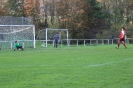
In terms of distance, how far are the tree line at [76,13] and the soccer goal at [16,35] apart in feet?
93.0

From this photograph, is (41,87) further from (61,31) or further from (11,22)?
(61,31)

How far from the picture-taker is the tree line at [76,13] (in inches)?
2628

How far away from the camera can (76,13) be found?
66.8 m

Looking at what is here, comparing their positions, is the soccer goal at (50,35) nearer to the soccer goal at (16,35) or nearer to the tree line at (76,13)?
the soccer goal at (16,35)

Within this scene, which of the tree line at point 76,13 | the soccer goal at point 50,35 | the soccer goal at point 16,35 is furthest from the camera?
the tree line at point 76,13

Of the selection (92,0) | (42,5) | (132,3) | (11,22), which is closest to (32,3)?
(42,5)

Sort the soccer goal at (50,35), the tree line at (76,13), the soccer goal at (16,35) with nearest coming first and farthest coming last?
the soccer goal at (16,35), the soccer goal at (50,35), the tree line at (76,13)

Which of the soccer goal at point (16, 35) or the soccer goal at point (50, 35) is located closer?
the soccer goal at point (16, 35)

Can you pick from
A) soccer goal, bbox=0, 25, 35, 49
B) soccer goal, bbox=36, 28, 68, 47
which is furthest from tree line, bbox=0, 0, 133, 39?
soccer goal, bbox=0, 25, 35, 49

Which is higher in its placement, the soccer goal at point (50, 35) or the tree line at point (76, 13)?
the tree line at point (76, 13)

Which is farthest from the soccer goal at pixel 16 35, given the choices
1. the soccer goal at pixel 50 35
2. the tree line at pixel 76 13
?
the tree line at pixel 76 13

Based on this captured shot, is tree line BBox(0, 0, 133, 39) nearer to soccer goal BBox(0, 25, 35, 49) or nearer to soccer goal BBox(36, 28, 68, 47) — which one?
soccer goal BBox(36, 28, 68, 47)

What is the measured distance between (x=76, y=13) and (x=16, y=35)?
104 feet

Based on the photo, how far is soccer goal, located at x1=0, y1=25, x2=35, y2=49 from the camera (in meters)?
34.9
